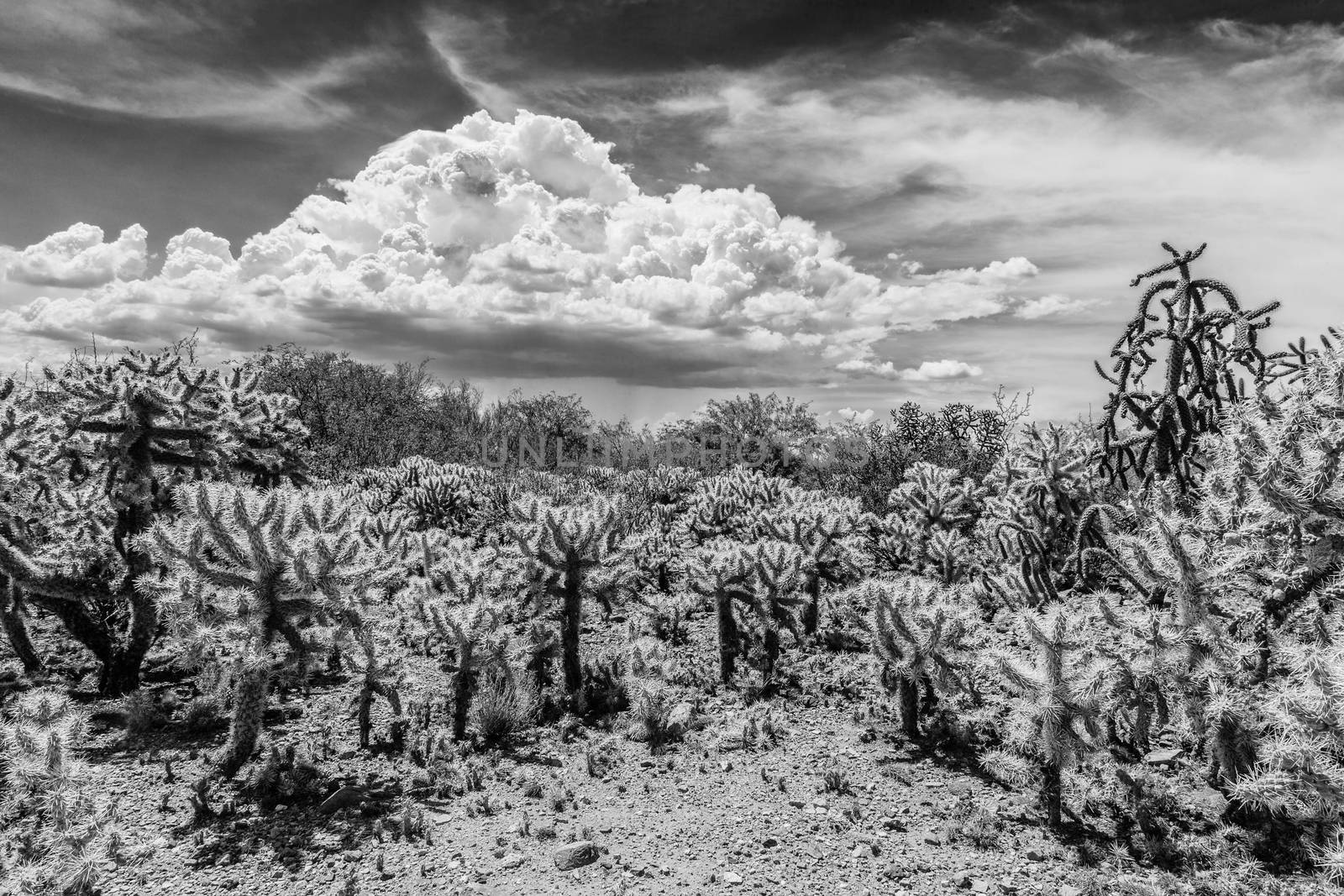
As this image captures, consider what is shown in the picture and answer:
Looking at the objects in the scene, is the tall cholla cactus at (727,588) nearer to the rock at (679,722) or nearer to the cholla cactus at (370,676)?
the rock at (679,722)

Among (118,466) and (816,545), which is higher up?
(118,466)

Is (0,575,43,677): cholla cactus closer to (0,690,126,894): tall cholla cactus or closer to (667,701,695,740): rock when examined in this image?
(0,690,126,894): tall cholla cactus

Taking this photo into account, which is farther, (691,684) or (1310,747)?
(691,684)

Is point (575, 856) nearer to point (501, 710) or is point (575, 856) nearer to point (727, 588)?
point (501, 710)

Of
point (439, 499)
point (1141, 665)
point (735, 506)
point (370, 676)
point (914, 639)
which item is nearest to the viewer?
point (1141, 665)

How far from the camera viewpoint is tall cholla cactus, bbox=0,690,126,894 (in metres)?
3.93

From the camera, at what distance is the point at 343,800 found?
505 cm

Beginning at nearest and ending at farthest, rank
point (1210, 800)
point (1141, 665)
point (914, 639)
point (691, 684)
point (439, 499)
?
point (1141, 665)
point (1210, 800)
point (914, 639)
point (691, 684)
point (439, 499)

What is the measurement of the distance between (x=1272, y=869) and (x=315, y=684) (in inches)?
290

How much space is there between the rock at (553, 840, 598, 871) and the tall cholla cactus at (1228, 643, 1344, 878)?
11.2 ft

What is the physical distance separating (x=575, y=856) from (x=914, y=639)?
283 centimetres

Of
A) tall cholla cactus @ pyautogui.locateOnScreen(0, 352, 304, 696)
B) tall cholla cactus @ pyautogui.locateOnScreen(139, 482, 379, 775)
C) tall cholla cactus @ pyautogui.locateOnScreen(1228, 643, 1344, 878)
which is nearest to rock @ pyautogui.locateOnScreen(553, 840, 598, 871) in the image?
tall cholla cactus @ pyautogui.locateOnScreen(139, 482, 379, 775)

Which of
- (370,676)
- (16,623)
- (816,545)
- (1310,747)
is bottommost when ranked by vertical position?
(370,676)

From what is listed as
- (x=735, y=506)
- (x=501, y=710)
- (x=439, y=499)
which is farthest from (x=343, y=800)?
(x=439, y=499)
